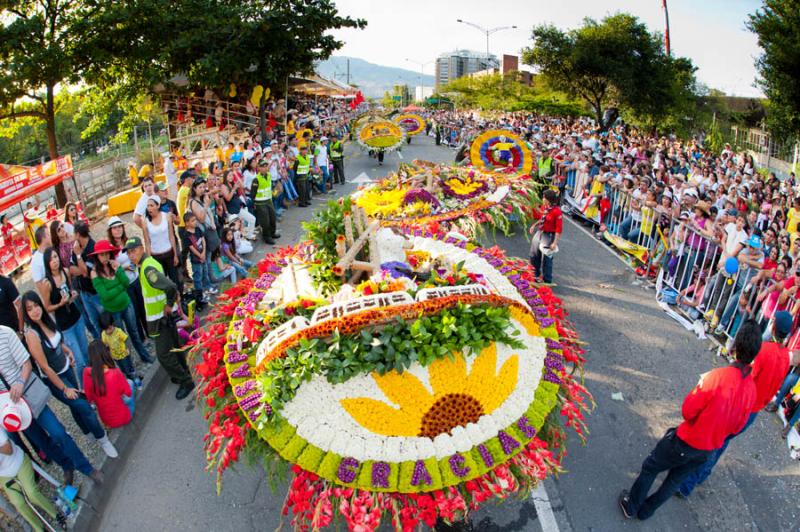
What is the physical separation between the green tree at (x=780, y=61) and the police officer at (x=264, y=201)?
46.5 feet

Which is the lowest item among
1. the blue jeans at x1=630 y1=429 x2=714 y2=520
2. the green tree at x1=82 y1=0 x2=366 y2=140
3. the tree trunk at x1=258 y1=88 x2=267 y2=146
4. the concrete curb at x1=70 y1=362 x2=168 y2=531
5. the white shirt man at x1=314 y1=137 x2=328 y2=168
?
the concrete curb at x1=70 y1=362 x2=168 y2=531

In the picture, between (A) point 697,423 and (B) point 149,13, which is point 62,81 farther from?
(A) point 697,423

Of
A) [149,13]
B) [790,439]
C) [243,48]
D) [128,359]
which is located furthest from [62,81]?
[790,439]

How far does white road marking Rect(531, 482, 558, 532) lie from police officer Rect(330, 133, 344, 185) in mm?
13049

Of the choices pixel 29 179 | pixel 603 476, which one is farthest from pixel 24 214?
pixel 603 476

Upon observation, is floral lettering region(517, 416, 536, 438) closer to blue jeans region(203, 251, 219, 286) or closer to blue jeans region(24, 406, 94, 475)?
blue jeans region(24, 406, 94, 475)

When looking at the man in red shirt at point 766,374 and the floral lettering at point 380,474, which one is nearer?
the floral lettering at point 380,474

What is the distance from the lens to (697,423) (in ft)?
11.3

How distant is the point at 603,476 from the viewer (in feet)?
14.4

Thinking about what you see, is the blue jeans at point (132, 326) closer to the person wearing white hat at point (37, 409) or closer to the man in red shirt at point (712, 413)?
the person wearing white hat at point (37, 409)

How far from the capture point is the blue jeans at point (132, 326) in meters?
5.64

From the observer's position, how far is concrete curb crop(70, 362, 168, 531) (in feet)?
13.1

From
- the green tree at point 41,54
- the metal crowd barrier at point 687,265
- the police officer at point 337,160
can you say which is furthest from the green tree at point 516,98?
the green tree at point 41,54

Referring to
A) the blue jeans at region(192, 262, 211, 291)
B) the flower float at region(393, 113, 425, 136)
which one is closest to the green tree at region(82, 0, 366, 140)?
the flower float at region(393, 113, 425, 136)
